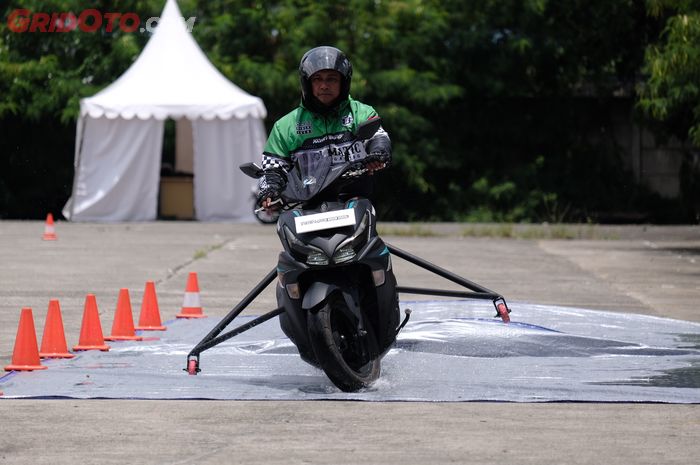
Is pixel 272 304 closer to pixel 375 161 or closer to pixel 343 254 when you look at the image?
pixel 375 161

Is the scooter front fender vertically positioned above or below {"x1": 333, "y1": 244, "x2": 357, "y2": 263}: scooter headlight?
below

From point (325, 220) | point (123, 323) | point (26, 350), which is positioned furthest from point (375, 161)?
point (123, 323)

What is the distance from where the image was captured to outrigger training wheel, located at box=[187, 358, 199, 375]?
902 cm

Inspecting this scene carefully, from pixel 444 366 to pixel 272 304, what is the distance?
482 cm

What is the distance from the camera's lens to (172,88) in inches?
1144

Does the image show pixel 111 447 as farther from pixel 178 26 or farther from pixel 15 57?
pixel 15 57

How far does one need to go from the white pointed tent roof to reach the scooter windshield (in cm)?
2003

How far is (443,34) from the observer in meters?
32.3

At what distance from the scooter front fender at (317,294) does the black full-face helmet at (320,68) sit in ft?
3.91

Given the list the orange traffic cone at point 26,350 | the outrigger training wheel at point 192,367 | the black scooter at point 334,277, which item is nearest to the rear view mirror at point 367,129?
the black scooter at point 334,277

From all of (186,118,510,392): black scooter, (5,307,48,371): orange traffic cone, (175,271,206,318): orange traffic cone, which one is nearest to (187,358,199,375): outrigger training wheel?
(186,118,510,392): black scooter

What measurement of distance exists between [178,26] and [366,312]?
2182cm

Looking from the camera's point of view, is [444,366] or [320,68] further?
[444,366]

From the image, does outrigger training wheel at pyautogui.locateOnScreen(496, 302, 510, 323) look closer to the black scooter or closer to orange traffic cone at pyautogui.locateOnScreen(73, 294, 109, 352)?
the black scooter
